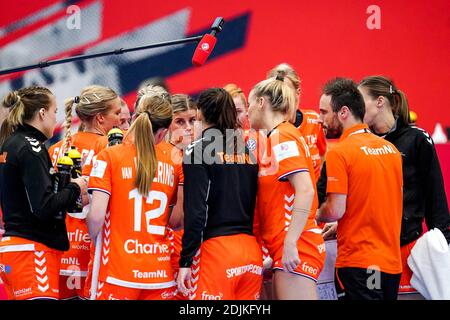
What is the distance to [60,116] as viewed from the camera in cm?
670

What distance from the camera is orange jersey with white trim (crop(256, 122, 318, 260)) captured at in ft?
12.0

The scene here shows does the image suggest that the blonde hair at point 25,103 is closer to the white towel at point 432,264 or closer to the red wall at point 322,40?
the white towel at point 432,264

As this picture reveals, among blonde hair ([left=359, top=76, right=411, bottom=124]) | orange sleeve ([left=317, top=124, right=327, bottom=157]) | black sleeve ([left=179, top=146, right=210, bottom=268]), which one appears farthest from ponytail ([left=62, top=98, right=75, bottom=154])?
blonde hair ([left=359, top=76, right=411, bottom=124])

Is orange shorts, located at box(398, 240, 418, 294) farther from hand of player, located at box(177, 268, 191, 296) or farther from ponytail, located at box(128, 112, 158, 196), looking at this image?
ponytail, located at box(128, 112, 158, 196)

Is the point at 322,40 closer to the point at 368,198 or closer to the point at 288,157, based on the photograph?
the point at 368,198

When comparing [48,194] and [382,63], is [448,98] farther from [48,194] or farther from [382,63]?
[48,194]

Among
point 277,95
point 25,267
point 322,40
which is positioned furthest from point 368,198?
point 322,40

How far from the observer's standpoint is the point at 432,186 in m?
4.17

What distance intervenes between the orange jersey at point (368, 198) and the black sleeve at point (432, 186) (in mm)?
303

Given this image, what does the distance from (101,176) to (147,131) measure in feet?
1.00

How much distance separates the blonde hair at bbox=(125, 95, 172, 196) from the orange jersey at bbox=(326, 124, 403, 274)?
0.86m

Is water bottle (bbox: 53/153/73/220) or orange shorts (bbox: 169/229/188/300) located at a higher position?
water bottle (bbox: 53/153/73/220)

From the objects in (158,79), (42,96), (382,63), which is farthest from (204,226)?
(382,63)

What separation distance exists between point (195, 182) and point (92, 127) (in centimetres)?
106
